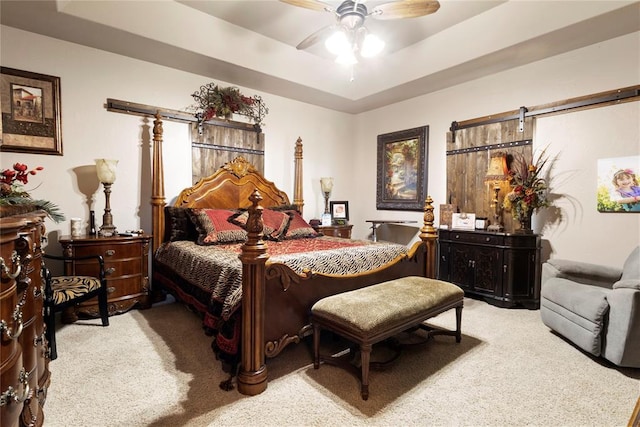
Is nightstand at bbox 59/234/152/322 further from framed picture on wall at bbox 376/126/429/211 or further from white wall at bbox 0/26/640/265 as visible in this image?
framed picture on wall at bbox 376/126/429/211

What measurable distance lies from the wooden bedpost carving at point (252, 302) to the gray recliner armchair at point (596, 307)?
233 cm

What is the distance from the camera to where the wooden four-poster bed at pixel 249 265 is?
6.35 ft

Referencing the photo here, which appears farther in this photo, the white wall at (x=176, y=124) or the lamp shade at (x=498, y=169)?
the lamp shade at (x=498, y=169)

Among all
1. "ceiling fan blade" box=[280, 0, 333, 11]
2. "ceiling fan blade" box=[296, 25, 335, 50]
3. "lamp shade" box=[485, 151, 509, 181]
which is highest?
"ceiling fan blade" box=[280, 0, 333, 11]

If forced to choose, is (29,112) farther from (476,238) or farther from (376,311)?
(476,238)

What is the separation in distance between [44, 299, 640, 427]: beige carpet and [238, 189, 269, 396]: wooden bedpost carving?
0.10 meters

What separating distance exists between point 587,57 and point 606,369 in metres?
3.01

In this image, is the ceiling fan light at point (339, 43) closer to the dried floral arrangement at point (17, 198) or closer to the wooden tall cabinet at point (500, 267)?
the dried floral arrangement at point (17, 198)

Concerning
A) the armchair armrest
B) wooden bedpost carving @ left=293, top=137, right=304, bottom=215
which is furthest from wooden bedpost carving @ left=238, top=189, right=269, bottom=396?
wooden bedpost carving @ left=293, top=137, right=304, bottom=215

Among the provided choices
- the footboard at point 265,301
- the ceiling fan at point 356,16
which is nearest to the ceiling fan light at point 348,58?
the ceiling fan at point 356,16

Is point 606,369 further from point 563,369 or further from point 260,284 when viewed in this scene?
point 260,284

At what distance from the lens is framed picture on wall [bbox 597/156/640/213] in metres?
3.08

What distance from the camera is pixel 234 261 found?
2.34 m

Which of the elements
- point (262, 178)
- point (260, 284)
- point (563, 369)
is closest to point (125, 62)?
point (262, 178)
